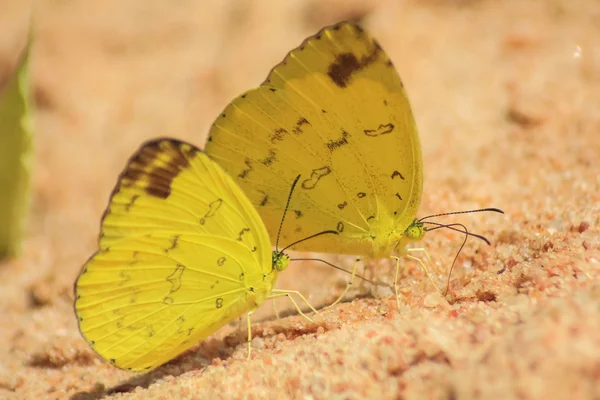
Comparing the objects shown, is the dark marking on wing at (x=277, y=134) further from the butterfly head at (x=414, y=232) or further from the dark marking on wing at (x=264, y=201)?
the butterfly head at (x=414, y=232)

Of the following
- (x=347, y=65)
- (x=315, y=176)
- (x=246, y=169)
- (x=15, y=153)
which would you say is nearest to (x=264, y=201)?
(x=246, y=169)

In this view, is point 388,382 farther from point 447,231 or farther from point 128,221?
point 447,231

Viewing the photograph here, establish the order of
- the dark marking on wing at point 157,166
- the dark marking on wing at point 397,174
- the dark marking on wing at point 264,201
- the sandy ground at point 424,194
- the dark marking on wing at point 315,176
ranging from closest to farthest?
the sandy ground at point 424,194, the dark marking on wing at point 157,166, the dark marking on wing at point 397,174, the dark marking on wing at point 315,176, the dark marking on wing at point 264,201

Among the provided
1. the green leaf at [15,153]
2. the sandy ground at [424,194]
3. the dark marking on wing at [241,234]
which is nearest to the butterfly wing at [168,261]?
the dark marking on wing at [241,234]

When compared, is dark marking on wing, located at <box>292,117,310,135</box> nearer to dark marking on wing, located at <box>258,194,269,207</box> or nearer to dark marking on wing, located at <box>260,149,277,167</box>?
dark marking on wing, located at <box>260,149,277,167</box>

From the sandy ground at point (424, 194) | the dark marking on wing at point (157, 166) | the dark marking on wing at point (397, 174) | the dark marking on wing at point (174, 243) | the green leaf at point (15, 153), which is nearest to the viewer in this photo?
the sandy ground at point (424, 194)
